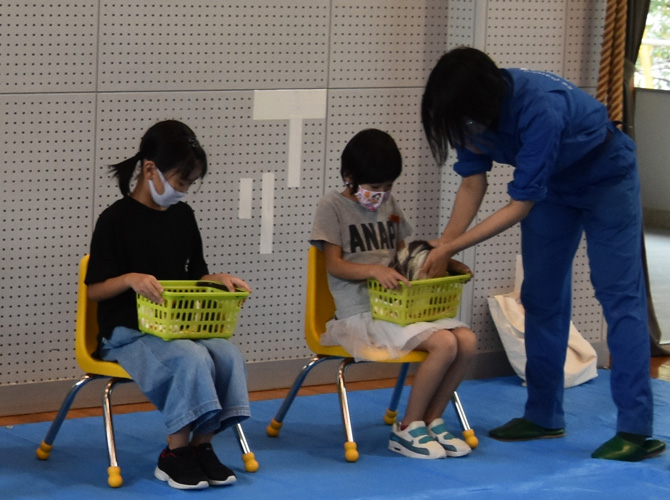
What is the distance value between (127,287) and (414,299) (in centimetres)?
95

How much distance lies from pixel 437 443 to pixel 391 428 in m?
0.42

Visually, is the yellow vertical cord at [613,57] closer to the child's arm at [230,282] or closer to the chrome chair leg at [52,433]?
the child's arm at [230,282]

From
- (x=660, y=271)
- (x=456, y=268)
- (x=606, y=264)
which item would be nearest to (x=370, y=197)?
(x=456, y=268)

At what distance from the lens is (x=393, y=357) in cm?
376

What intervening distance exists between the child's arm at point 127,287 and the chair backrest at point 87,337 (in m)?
0.06

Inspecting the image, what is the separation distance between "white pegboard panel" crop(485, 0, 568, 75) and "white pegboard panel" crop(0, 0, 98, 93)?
1.69 metres

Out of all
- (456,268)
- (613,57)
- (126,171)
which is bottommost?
(456,268)

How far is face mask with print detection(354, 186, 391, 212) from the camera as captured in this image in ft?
12.7

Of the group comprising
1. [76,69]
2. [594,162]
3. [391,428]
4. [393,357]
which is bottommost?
[391,428]

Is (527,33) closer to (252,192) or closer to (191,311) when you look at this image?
(252,192)

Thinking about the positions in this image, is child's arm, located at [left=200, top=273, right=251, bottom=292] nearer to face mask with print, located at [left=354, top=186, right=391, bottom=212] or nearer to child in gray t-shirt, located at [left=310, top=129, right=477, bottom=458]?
child in gray t-shirt, located at [left=310, top=129, right=477, bottom=458]

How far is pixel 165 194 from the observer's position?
3.53 meters

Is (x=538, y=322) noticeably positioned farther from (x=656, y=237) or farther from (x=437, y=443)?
(x=656, y=237)

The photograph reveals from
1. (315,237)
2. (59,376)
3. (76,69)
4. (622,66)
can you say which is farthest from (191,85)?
(622,66)
